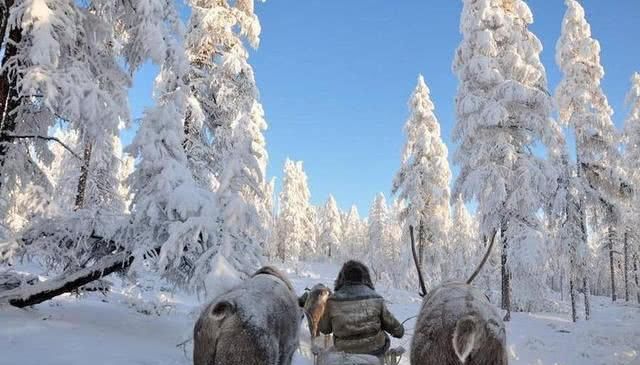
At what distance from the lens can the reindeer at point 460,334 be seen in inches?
118

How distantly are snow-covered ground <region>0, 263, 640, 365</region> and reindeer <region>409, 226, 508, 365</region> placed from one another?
15.4 ft

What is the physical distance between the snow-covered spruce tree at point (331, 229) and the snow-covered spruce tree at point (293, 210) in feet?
40.5

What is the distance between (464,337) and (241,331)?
1.56 meters

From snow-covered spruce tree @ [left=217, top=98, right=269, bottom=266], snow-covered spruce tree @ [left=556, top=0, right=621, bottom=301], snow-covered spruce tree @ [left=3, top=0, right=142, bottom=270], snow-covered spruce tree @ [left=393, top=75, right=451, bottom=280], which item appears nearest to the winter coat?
snow-covered spruce tree @ [left=217, top=98, right=269, bottom=266]

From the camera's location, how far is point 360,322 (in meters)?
4.77

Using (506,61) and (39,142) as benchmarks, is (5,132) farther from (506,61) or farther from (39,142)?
(506,61)

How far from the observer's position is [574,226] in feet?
72.9

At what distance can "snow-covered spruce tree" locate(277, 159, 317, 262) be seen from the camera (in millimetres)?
58375

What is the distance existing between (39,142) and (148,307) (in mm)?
4422

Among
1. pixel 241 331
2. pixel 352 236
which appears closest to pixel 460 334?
pixel 241 331

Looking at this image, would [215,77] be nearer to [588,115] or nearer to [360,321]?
[360,321]

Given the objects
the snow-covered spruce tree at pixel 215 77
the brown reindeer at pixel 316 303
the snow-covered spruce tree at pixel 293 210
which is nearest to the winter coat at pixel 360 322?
the brown reindeer at pixel 316 303

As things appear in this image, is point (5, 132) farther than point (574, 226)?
No

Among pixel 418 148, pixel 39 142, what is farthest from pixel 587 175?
pixel 39 142
